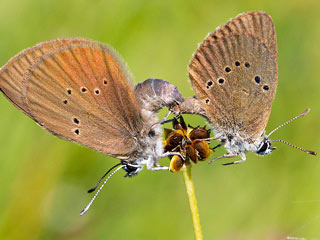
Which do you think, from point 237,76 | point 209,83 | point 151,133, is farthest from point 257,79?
point 151,133

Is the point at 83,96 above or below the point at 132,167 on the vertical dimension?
above

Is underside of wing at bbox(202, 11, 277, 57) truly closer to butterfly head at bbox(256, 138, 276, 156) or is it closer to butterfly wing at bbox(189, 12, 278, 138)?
butterfly wing at bbox(189, 12, 278, 138)

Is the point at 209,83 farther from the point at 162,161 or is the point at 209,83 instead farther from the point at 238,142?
the point at 162,161

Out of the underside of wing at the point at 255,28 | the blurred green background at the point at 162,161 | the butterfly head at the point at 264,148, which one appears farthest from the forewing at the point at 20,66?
the blurred green background at the point at 162,161

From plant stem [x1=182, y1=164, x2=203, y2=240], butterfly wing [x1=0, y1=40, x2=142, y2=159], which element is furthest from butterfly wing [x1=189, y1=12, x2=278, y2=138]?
plant stem [x1=182, y1=164, x2=203, y2=240]

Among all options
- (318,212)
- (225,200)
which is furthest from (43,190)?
(318,212)

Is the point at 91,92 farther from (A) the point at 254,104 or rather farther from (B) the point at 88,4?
(B) the point at 88,4
